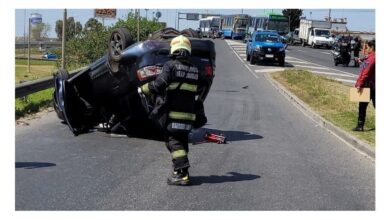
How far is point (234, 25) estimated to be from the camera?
69625 mm

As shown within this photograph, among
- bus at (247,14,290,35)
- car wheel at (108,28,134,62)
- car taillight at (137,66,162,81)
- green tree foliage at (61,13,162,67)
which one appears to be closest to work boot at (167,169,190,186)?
car taillight at (137,66,162,81)

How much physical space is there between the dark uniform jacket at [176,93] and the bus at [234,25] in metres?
59.2

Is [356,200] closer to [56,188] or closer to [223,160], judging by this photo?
[223,160]

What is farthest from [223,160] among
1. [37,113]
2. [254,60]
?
[254,60]

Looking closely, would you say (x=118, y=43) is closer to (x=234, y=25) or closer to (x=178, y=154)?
(x=178, y=154)

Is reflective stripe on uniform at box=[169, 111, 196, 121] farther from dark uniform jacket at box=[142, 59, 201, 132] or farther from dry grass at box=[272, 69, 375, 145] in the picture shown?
dry grass at box=[272, 69, 375, 145]

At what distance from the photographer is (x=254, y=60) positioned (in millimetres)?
33656

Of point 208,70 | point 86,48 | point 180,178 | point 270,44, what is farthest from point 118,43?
point 270,44

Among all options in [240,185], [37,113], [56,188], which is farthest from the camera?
[37,113]

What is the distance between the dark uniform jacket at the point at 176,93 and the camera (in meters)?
6.50

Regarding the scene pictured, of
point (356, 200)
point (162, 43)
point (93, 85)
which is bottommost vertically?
point (356, 200)

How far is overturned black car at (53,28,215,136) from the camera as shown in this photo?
8836 mm

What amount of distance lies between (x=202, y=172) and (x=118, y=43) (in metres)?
3.21

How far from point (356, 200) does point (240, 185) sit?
130cm
